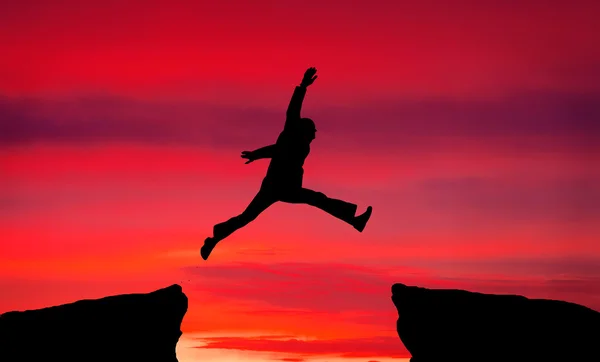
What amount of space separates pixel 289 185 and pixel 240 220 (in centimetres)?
127

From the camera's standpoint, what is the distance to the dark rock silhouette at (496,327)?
75.8 ft

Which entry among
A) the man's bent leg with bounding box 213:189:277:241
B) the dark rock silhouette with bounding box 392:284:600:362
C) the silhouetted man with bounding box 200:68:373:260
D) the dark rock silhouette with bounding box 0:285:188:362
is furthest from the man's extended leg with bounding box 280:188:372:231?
the dark rock silhouette with bounding box 0:285:188:362

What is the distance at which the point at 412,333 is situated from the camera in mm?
23969

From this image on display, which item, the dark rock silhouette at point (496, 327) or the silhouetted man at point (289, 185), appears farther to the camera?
the dark rock silhouette at point (496, 327)

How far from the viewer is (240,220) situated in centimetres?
2098

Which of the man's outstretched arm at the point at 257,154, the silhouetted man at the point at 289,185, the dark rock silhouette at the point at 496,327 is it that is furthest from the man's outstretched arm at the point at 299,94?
the dark rock silhouette at the point at 496,327

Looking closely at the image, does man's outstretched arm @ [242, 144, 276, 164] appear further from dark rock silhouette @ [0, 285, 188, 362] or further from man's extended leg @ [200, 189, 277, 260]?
dark rock silhouette @ [0, 285, 188, 362]

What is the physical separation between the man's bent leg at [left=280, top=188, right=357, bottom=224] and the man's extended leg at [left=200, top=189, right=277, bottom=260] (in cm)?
35

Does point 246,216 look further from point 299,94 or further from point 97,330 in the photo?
point 97,330

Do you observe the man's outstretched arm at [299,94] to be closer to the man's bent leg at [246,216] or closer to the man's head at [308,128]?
the man's head at [308,128]

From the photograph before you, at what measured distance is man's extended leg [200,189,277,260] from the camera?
20875mm

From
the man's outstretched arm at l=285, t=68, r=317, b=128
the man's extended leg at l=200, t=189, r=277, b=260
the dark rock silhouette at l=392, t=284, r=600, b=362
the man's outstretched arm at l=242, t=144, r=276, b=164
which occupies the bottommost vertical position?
the dark rock silhouette at l=392, t=284, r=600, b=362

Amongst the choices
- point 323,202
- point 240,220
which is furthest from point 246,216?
point 323,202

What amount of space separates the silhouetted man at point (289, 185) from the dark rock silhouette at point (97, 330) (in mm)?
3274
